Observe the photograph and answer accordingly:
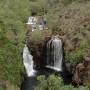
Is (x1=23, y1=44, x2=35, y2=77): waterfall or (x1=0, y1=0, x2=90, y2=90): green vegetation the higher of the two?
(x1=0, y1=0, x2=90, y2=90): green vegetation

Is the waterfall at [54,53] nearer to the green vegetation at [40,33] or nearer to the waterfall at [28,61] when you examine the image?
the green vegetation at [40,33]

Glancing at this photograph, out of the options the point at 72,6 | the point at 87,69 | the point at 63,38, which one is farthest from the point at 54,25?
the point at 87,69

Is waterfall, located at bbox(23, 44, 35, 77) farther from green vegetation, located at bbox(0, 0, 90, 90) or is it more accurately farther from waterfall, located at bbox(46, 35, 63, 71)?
waterfall, located at bbox(46, 35, 63, 71)

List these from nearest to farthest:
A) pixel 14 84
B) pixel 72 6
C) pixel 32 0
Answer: pixel 14 84 < pixel 72 6 < pixel 32 0

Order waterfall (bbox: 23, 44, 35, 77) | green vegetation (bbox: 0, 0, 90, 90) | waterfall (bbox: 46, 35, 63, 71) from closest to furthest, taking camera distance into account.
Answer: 1. green vegetation (bbox: 0, 0, 90, 90)
2. waterfall (bbox: 23, 44, 35, 77)
3. waterfall (bbox: 46, 35, 63, 71)

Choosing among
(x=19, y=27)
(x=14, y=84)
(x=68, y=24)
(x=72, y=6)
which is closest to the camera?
(x=14, y=84)

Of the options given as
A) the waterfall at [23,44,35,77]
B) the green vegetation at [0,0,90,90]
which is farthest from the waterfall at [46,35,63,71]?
the waterfall at [23,44,35,77]

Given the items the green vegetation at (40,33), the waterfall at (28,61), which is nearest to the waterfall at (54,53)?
the green vegetation at (40,33)

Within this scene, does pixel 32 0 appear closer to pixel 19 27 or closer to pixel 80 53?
pixel 19 27
